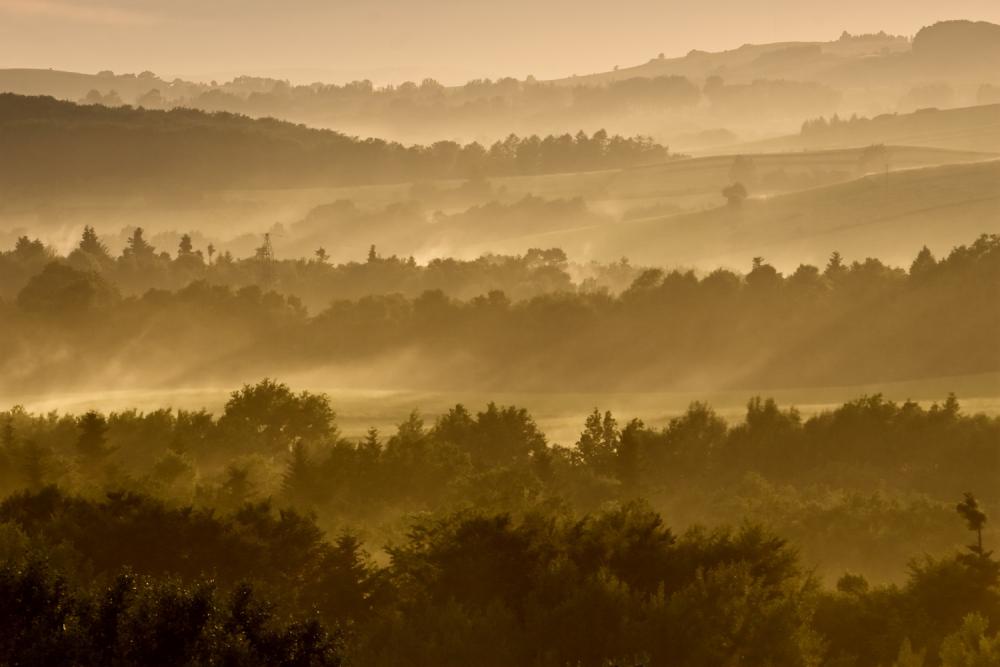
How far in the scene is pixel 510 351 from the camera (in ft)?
440

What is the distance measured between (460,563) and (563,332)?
9407 centimetres

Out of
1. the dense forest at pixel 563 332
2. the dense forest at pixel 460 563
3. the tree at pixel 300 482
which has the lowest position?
the dense forest at pixel 460 563

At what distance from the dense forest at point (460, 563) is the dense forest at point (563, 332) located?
182 feet

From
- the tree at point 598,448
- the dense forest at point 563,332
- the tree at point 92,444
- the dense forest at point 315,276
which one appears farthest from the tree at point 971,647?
the dense forest at point 315,276

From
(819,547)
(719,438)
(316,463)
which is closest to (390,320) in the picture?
(719,438)

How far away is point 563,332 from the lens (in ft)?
438

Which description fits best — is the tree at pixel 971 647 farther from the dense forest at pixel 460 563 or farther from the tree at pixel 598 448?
the tree at pixel 598 448

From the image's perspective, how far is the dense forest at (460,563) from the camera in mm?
30438

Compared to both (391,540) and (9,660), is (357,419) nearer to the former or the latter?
(391,540)

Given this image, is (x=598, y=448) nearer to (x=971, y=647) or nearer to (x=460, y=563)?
(x=460, y=563)

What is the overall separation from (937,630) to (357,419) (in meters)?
81.3

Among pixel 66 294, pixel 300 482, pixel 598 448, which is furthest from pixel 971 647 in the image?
pixel 66 294

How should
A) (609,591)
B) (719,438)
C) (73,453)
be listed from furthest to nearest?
(719,438), (73,453), (609,591)

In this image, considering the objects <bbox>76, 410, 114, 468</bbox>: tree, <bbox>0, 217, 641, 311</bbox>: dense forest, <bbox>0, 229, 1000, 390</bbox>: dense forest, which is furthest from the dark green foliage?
<bbox>0, 217, 641, 311</bbox>: dense forest
